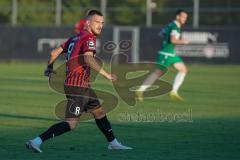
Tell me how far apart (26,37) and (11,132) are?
28.4 meters

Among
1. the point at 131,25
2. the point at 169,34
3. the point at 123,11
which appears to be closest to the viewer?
the point at 169,34

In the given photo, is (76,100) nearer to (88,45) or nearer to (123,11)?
(88,45)

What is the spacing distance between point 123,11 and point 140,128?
30.9 m

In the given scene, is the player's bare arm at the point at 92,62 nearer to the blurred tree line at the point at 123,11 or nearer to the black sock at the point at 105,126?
the black sock at the point at 105,126

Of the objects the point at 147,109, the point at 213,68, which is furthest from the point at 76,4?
the point at 147,109

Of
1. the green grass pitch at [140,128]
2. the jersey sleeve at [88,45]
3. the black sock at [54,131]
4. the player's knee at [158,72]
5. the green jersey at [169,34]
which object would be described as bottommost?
the green grass pitch at [140,128]

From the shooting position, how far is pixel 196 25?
41531 mm

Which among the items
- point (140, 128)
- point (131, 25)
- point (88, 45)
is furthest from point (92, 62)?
point (131, 25)

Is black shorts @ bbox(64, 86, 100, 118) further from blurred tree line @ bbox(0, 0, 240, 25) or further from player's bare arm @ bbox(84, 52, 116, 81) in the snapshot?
blurred tree line @ bbox(0, 0, 240, 25)

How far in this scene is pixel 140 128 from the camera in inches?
539

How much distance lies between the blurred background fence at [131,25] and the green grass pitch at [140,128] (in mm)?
15458

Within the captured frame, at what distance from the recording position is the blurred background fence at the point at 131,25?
3912 cm

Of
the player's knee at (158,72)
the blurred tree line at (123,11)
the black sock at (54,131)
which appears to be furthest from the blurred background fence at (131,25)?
the black sock at (54,131)

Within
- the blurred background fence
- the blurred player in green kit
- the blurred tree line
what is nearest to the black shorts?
the blurred player in green kit
